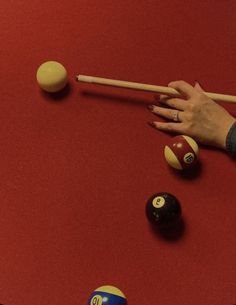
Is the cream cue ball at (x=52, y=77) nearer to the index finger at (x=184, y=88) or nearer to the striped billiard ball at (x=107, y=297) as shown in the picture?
the index finger at (x=184, y=88)

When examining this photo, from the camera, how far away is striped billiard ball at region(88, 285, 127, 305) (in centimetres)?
101

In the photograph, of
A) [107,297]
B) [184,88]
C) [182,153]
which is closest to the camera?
[107,297]

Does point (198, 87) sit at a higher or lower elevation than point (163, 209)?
higher

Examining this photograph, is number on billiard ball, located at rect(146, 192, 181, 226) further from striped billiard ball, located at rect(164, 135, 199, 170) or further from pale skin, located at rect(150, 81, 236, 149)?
pale skin, located at rect(150, 81, 236, 149)

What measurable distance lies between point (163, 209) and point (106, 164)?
236mm

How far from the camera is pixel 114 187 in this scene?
122 cm

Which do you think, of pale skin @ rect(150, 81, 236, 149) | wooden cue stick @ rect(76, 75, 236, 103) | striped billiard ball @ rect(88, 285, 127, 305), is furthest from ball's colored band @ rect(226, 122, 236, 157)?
striped billiard ball @ rect(88, 285, 127, 305)

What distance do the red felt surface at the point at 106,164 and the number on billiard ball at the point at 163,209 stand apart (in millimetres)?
55

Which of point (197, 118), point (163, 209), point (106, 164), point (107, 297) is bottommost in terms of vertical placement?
point (107, 297)

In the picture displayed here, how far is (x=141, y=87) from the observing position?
52.1 inches

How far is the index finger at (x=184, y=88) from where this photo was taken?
128 centimetres

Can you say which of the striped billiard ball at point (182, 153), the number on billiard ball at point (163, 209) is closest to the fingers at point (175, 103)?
the striped billiard ball at point (182, 153)

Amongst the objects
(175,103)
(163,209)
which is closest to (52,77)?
(175,103)

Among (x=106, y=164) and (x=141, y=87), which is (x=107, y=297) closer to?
(x=106, y=164)
